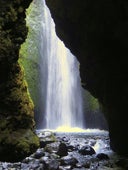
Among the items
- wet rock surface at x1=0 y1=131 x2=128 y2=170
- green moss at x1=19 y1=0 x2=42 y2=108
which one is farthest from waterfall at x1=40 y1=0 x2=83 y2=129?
wet rock surface at x1=0 y1=131 x2=128 y2=170

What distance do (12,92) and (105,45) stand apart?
6717 mm

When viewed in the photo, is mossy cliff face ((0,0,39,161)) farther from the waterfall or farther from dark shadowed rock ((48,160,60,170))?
the waterfall

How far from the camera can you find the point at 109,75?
12586mm

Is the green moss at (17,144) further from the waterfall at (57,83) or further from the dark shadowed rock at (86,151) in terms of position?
the waterfall at (57,83)

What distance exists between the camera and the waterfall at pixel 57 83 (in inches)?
1070

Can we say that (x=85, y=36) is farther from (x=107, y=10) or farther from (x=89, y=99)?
(x=89, y=99)

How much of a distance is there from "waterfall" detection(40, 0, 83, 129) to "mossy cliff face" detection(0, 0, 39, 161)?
19.7 meters

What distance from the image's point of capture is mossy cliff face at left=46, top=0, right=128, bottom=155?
1130 centimetres

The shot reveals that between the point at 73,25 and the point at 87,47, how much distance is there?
1.13 m

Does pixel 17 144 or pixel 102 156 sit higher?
pixel 17 144

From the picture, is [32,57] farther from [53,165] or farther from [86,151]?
[53,165]

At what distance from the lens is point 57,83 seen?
2859 cm

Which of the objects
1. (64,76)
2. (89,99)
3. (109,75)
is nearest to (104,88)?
(109,75)

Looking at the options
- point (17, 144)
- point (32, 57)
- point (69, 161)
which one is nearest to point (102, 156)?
point (69, 161)
